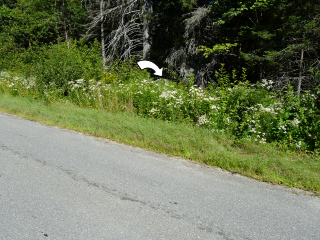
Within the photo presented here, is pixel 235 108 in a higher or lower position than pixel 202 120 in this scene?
higher

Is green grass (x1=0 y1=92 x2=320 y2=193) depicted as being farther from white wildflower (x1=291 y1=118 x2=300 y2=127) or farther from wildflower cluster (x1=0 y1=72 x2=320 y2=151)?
white wildflower (x1=291 y1=118 x2=300 y2=127)

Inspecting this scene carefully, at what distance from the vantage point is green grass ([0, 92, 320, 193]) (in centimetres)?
399

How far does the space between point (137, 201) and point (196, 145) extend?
7.63ft

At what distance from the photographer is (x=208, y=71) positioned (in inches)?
574

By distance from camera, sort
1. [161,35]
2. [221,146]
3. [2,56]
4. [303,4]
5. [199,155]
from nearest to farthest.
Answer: [199,155] → [221,146] → [303,4] → [161,35] → [2,56]

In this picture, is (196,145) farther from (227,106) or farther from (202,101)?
(227,106)

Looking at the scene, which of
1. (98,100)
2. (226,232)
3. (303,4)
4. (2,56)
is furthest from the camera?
(2,56)

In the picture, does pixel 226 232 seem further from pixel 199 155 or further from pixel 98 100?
pixel 98 100

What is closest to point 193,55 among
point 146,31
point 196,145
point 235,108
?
point 146,31

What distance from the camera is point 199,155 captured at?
468 centimetres

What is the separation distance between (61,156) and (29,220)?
81.3 inches

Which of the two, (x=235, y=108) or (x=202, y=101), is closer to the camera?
(x=235, y=108)

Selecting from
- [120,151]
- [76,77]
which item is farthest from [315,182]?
[76,77]

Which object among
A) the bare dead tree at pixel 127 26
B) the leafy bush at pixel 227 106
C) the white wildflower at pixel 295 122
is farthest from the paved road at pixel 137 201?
the bare dead tree at pixel 127 26
